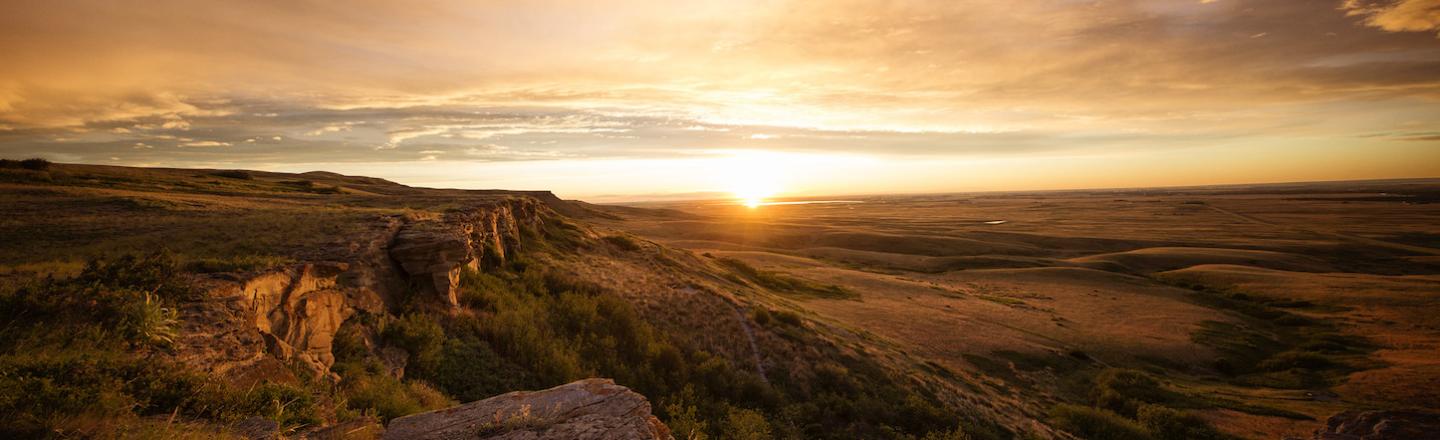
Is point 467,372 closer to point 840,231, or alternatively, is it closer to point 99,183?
point 99,183

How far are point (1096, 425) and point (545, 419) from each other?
17.5 m

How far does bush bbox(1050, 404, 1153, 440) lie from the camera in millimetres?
15633

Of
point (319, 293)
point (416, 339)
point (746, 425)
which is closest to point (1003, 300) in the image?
point (746, 425)

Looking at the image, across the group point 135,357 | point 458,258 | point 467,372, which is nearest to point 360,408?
point 135,357

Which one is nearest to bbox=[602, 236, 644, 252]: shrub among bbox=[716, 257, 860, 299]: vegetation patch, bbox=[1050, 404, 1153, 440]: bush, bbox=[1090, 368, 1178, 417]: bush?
bbox=[716, 257, 860, 299]: vegetation patch

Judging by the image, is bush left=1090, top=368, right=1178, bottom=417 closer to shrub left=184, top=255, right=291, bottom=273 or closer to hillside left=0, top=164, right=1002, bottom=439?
hillside left=0, top=164, right=1002, bottom=439

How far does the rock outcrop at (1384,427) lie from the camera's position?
13453 mm

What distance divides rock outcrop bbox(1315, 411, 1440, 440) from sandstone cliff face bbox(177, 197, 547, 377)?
78.5 feet

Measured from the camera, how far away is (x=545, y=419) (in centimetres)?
591

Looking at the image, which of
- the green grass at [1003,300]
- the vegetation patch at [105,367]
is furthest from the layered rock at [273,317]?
the green grass at [1003,300]

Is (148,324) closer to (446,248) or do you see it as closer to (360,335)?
(360,335)

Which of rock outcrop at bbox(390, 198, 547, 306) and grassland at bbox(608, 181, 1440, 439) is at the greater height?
rock outcrop at bbox(390, 198, 547, 306)

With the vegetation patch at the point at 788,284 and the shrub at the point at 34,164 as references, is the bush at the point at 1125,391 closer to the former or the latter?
the vegetation patch at the point at 788,284

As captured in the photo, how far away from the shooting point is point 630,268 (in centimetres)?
2405
